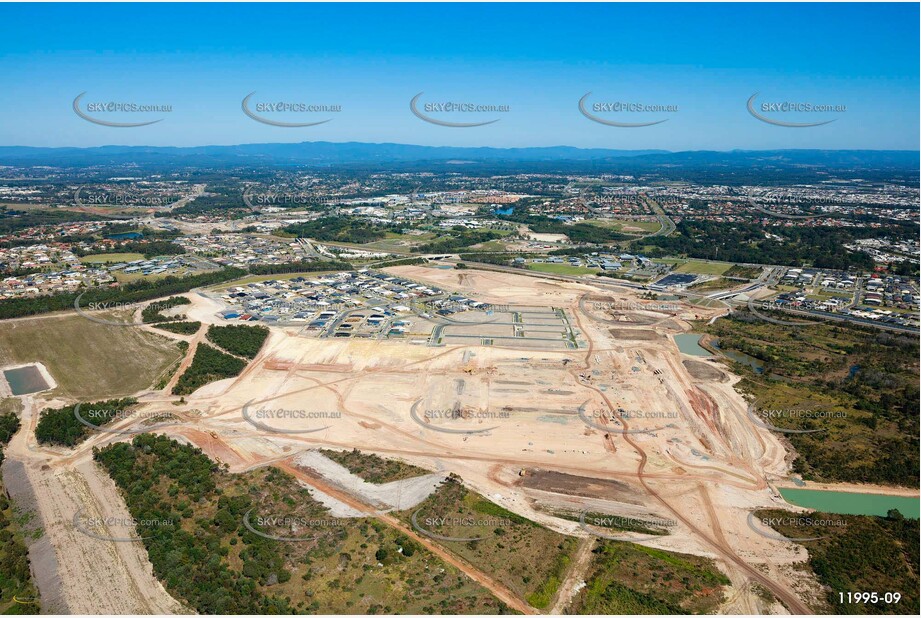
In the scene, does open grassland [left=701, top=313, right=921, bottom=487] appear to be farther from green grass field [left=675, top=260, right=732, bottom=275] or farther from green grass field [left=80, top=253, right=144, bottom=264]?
green grass field [left=80, top=253, right=144, bottom=264]

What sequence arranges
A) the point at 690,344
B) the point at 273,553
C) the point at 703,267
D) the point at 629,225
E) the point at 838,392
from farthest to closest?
the point at 629,225, the point at 703,267, the point at 690,344, the point at 838,392, the point at 273,553

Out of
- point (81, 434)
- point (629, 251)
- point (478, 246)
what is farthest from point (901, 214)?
point (81, 434)

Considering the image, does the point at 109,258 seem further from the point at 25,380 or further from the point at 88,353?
the point at 25,380

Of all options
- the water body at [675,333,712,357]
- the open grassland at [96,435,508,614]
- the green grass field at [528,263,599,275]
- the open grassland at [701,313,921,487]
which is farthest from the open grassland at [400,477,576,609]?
the green grass field at [528,263,599,275]

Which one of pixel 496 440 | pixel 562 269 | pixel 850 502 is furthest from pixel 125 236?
pixel 850 502

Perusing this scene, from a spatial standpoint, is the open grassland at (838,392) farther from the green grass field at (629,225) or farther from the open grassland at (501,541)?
the green grass field at (629,225)

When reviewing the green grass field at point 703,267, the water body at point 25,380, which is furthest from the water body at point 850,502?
the green grass field at point 703,267
